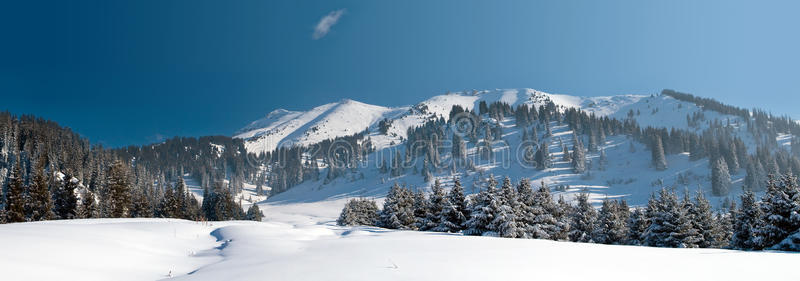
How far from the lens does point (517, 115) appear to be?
186750 mm

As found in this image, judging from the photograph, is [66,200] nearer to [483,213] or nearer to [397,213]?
[397,213]

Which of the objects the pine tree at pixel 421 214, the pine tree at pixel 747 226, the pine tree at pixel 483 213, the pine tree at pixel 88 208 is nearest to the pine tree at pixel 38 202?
the pine tree at pixel 88 208

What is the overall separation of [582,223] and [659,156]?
10374 cm

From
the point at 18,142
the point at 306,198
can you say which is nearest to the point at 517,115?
the point at 306,198

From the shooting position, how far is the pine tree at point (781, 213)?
70.3 feet

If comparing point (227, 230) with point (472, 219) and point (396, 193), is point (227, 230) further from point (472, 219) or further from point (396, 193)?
point (396, 193)

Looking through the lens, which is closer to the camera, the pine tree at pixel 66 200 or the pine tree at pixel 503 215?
→ the pine tree at pixel 503 215

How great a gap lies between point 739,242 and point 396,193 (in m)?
28.6

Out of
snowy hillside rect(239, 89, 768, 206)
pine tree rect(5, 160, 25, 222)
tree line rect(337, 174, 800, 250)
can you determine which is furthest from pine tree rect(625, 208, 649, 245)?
pine tree rect(5, 160, 25, 222)

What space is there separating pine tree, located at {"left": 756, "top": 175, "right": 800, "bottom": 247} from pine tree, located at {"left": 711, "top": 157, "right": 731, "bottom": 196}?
98.0 meters

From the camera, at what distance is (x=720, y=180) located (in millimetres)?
98188

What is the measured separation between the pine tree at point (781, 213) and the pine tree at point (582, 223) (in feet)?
49.5

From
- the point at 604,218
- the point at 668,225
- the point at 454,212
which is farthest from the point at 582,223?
the point at 454,212

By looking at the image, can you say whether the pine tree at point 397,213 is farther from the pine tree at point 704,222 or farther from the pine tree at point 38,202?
the pine tree at point 38,202
